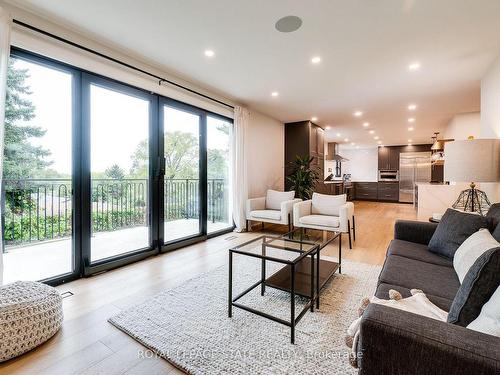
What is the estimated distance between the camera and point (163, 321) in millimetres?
1782

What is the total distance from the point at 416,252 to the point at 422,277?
561 millimetres

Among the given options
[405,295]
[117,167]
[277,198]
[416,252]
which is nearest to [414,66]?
[416,252]

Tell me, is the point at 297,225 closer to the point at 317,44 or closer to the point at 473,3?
the point at 317,44

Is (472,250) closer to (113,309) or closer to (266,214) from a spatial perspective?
(113,309)

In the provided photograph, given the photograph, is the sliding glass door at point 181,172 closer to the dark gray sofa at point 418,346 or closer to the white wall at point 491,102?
the dark gray sofa at point 418,346

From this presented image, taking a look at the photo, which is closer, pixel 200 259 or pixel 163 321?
pixel 163 321

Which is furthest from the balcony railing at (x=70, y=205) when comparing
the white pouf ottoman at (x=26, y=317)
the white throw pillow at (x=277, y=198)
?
the white throw pillow at (x=277, y=198)

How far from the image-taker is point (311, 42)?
259cm

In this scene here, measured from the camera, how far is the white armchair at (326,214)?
3.57 m

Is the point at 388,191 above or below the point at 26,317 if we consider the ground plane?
above

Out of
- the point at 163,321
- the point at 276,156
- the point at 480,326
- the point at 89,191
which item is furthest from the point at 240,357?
the point at 276,156

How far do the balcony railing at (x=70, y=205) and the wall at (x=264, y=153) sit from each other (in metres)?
1.55

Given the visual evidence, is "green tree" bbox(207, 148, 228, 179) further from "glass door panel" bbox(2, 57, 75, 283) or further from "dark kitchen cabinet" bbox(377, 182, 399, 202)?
"dark kitchen cabinet" bbox(377, 182, 399, 202)

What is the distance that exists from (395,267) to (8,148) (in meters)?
3.33
